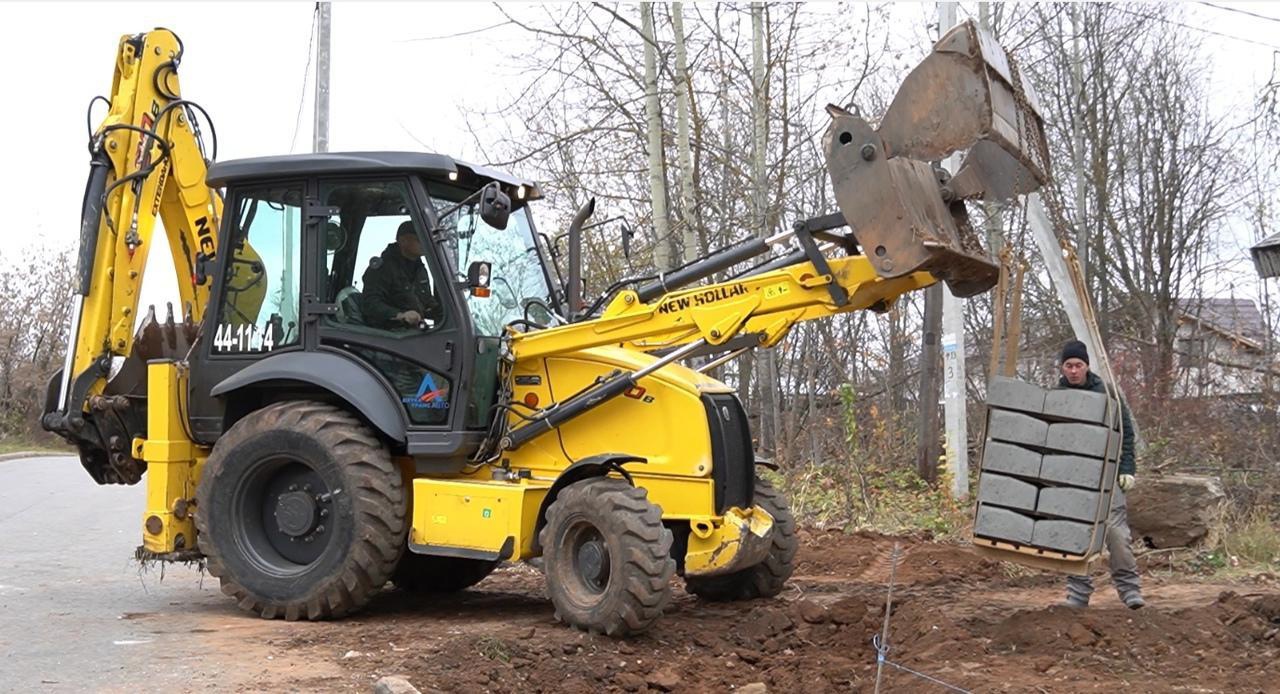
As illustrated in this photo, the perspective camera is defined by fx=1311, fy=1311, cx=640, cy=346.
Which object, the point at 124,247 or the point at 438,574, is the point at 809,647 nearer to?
the point at 438,574

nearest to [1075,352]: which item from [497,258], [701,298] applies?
[701,298]

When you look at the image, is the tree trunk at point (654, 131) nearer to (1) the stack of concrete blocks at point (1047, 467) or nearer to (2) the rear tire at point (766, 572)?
(2) the rear tire at point (766, 572)

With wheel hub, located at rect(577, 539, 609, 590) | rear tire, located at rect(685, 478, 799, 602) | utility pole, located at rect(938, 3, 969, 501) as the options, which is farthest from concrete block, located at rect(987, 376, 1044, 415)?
utility pole, located at rect(938, 3, 969, 501)

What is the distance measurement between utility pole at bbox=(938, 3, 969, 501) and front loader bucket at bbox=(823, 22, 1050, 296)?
7417mm

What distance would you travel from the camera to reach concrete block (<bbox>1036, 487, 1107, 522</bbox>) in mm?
7402

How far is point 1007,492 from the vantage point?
24.8 feet

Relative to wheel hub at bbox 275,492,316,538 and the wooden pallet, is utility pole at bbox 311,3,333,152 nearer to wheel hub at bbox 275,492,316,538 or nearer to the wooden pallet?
wheel hub at bbox 275,492,316,538

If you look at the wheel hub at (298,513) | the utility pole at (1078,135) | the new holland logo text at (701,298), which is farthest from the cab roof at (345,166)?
the utility pole at (1078,135)

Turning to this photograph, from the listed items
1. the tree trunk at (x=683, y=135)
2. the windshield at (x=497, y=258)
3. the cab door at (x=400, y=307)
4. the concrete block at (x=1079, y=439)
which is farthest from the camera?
the tree trunk at (x=683, y=135)

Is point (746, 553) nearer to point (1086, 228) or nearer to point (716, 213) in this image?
point (716, 213)

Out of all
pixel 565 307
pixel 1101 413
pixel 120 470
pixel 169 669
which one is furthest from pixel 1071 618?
pixel 120 470

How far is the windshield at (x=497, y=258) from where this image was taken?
28.7 ft

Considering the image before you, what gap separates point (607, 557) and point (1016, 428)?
8.23 feet

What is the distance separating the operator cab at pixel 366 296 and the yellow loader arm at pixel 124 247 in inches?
25.6
